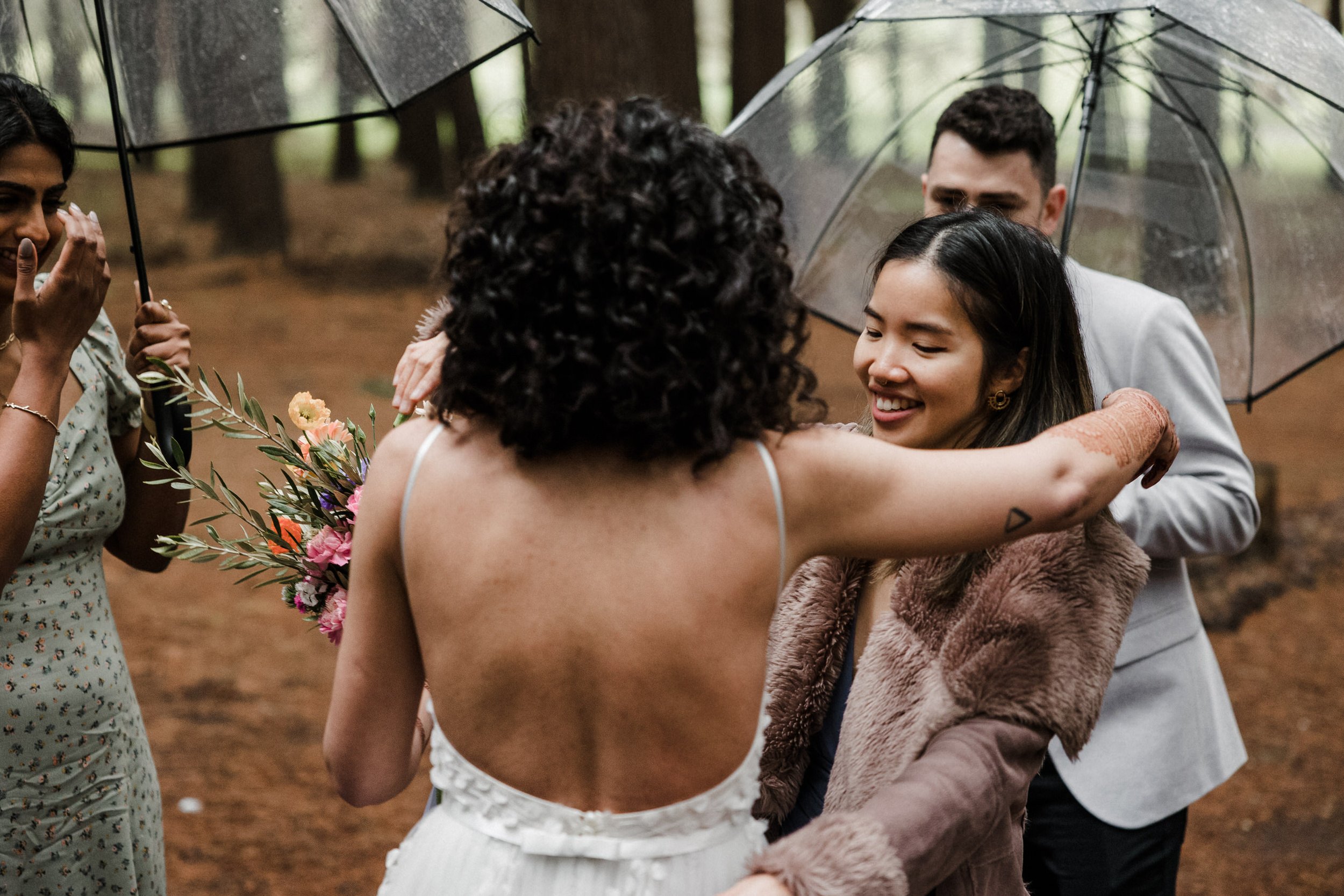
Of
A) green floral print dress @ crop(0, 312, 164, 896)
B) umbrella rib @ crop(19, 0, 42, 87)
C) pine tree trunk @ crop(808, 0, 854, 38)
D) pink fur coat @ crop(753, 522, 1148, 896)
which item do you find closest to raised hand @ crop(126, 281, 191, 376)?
green floral print dress @ crop(0, 312, 164, 896)

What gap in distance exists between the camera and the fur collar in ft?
5.92

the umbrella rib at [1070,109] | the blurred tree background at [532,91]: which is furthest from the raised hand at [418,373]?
the blurred tree background at [532,91]

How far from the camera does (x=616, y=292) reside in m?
1.32

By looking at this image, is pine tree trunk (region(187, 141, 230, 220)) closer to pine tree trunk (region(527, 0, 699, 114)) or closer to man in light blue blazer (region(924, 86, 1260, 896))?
pine tree trunk (region(527, 0, 699, 114))

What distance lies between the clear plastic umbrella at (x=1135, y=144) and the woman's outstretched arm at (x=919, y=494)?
4.39ft

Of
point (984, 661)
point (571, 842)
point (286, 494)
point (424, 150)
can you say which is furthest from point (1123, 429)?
point (424, 150)

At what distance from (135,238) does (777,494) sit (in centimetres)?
185

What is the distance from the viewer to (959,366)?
2.08 m

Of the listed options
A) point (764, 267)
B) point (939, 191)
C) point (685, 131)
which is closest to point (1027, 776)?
point (764, 267)

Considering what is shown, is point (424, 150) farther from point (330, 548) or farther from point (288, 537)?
point (330, 548)

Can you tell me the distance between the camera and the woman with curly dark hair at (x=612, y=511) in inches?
52.5

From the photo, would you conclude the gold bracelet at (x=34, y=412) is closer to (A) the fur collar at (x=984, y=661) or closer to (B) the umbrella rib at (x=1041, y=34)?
(A) the fur collar at (x=984, y=661)

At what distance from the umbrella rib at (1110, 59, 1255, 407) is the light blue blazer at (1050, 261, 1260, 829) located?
59 centimetres

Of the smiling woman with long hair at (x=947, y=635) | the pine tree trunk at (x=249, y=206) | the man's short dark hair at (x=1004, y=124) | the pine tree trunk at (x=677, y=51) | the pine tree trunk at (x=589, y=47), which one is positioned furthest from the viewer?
the pine tree trunk at (x=249, y=206)
